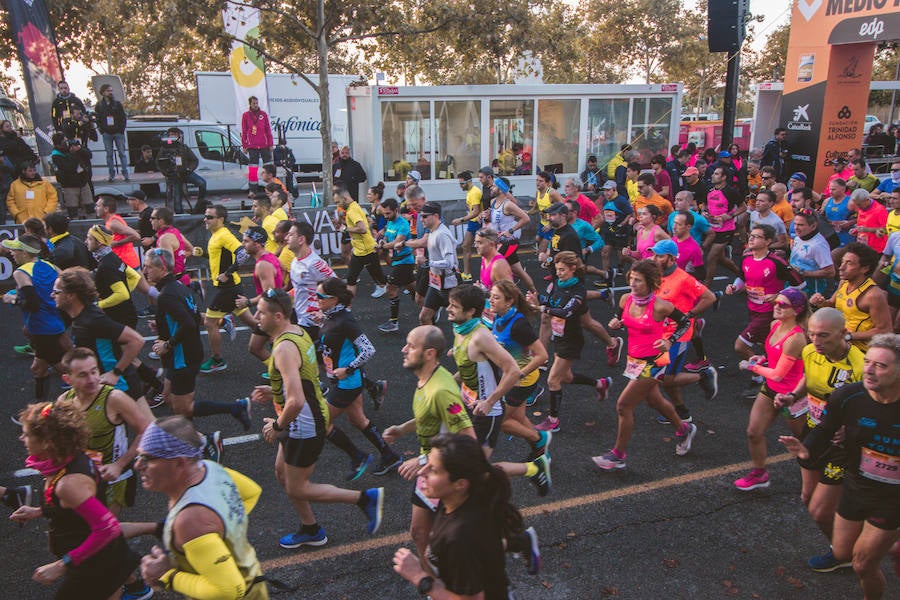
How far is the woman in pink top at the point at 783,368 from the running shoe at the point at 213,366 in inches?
231

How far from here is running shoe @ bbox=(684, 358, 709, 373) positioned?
25.4ft

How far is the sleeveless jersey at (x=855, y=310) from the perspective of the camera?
230 inches

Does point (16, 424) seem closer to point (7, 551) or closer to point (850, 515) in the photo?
point (7, 551)

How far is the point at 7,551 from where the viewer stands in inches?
188

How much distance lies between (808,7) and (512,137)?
832 centimetres

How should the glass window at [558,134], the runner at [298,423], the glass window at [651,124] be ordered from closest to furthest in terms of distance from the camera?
the runner at [298,423]
the glass window at [558,134]
the glass window at [651,124]

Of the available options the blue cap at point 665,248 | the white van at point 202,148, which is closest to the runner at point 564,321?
the blue cap at point 665,248

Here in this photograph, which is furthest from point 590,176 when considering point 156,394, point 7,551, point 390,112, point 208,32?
point 7,551

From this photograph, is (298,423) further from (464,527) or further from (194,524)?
(464,527)

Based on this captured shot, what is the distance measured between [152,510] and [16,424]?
2.61m

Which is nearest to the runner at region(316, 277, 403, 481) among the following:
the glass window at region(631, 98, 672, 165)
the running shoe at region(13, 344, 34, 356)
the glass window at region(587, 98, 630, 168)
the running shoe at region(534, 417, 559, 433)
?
the running shoe at region(534, 417, 559, 433)

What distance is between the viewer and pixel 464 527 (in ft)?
9.00

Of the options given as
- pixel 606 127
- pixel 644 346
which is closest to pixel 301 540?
pixel 644 346

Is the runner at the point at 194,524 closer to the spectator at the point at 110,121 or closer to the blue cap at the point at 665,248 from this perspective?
the blue cap at the point at 665,248
